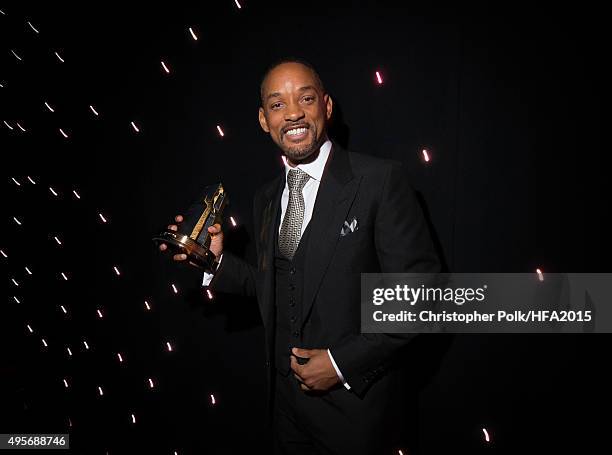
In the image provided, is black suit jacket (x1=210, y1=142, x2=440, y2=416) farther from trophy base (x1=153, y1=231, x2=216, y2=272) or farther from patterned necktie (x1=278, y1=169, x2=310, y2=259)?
trophy base (x1=153, y1=231, x2=216, y2=272)

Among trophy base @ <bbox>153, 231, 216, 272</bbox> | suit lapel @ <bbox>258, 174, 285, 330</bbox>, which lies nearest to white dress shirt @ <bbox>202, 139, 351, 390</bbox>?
suit lapel @ <bbox>258, 174, 285, 330</bbox>

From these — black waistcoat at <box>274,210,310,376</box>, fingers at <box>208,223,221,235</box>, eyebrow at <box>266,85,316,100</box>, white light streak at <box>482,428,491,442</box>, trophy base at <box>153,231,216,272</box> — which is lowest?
white light streak at <box>482,428,491,442</box>

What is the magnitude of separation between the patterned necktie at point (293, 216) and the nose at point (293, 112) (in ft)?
0.59

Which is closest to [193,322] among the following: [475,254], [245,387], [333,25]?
[245,387]

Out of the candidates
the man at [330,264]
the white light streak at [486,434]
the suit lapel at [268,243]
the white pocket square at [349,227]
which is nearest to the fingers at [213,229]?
the man at [330,264]

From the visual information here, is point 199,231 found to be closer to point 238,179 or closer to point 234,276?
point 234,276

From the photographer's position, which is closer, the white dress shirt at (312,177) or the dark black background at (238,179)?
the white dress shirt at (312,177)

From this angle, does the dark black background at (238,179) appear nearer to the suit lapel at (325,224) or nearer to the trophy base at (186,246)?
the suit lapel at (325,224)

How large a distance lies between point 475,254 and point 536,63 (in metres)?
0.70

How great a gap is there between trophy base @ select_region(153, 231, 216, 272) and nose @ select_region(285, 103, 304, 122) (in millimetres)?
481

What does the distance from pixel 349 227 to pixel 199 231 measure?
0.48 m

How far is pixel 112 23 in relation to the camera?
1.75 m

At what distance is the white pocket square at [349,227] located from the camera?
107 centimetres

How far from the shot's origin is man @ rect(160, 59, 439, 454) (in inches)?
41.0
